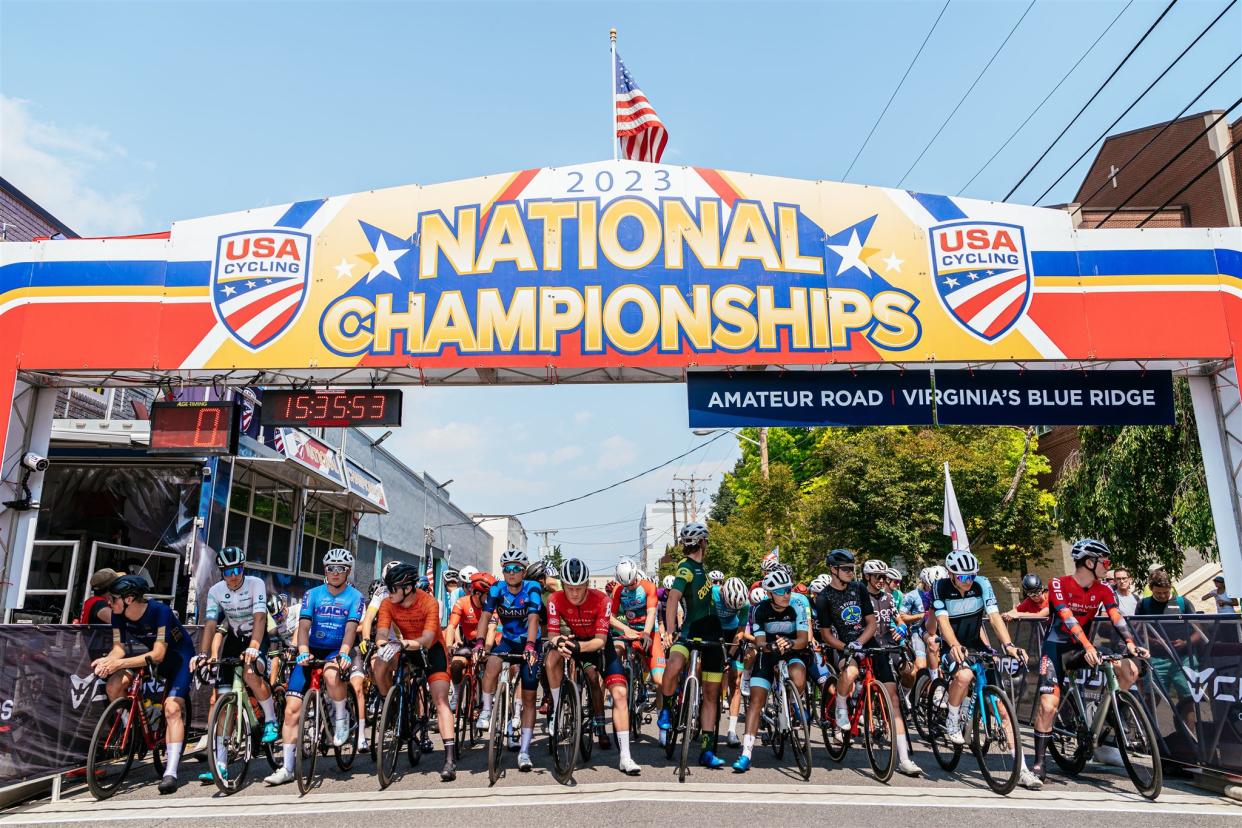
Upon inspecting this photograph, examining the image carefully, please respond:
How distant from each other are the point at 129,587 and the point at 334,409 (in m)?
4.07

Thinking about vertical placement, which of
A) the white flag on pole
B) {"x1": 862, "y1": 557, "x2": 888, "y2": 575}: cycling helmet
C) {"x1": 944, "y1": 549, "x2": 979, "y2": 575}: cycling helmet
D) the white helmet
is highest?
the white flag on pole

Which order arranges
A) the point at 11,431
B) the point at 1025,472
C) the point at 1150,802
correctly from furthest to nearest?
the point at 1025,472 → the point at 11,431 → the point at 1150,802

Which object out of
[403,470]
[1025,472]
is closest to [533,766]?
[1025,472]

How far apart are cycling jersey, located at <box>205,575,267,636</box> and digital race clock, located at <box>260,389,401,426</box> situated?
3581 mm

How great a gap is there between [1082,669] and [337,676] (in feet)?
22.6

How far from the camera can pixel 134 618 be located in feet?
26.5

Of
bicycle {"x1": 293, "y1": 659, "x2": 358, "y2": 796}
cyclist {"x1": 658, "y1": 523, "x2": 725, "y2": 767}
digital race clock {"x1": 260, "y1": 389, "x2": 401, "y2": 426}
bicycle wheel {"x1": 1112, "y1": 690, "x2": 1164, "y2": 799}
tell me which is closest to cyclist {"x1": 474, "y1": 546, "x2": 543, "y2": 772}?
cyclist {"x1": 658, "y1": 523, "x2": 725, "y2": 767}

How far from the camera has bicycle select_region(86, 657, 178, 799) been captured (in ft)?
24.2

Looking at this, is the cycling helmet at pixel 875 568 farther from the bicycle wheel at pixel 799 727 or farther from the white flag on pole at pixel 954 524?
the white flag on pole at pixel 954 524

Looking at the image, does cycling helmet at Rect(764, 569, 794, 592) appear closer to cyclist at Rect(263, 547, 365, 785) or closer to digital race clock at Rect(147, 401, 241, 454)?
cyclist at Rect(263, 547, 365, 785)

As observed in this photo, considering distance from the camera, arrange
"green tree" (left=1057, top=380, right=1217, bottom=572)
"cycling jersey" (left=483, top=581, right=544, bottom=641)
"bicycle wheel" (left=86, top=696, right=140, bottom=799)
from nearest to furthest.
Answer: "bicycle wheel" (left=86, top=696, right=140, bottom=799), "cycling jersey" (left=483, top=581, right=544, bottom=641), "green tree" (left=1057, top=380, right=1217, bottom=572)

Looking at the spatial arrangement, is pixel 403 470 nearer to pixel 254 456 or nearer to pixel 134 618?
pixel 254 456

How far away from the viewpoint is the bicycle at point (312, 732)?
7.25 metres

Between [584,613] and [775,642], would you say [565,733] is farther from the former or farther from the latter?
[775,642]
